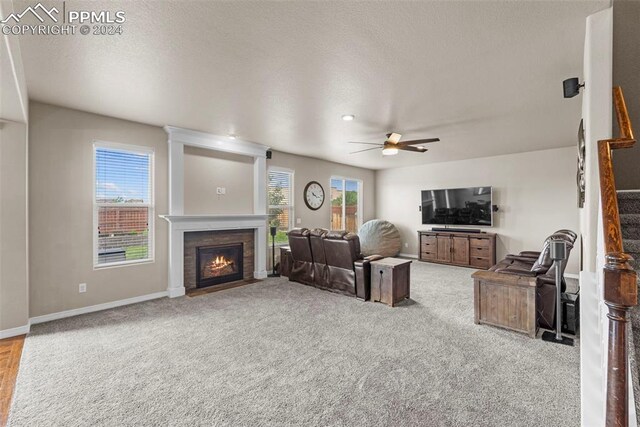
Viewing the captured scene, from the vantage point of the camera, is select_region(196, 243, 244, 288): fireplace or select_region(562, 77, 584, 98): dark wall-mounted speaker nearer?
select_region(562, 77, 584, 98): dark wall-mounted speaker

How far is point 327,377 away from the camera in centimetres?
235

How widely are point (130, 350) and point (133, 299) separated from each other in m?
1.68

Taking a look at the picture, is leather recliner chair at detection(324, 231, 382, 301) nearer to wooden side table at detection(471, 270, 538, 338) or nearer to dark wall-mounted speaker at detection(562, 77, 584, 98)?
wooden side table at detection(471, 270, 538, 338)

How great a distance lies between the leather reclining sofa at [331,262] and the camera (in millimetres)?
4355

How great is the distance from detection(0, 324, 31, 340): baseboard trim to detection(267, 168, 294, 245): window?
377 cm

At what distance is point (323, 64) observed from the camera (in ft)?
8.55

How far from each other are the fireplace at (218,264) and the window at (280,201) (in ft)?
3.01

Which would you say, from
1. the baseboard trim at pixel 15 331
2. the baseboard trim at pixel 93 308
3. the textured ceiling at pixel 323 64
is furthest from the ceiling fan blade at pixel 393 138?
the baseboard trim at pixel 15 331

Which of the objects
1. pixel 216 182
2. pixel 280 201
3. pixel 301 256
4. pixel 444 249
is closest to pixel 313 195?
pixel 280 201

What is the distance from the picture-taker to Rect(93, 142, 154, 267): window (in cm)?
402

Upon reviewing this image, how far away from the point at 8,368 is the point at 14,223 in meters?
1.53

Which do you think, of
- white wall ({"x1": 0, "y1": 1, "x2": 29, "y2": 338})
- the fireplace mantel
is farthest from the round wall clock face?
white wall ({"x1": 0, "y1": 1, "x2": 29, "y2": 338})

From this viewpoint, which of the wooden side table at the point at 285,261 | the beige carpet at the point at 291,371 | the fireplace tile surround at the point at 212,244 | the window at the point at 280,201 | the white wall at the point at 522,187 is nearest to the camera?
the beige carpet at the point at 291,371

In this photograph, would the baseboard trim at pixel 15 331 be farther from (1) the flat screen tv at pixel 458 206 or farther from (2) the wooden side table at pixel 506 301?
(1) the flat screen tv at pixel 458 206
